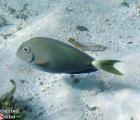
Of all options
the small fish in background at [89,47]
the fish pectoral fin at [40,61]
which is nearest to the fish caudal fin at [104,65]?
the fish pectoral fin at [40,61]

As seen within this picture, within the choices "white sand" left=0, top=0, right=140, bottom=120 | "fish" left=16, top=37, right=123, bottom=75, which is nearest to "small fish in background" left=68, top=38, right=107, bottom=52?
"white sand" left=0, top=0, right=140, bottom=120

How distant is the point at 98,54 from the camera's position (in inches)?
169

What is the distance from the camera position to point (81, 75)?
3957mm

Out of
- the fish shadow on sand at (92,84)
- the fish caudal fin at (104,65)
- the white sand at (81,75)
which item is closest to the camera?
the fish caudal fin at (104,65)

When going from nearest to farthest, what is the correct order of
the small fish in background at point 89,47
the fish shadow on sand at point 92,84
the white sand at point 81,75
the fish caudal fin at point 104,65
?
the fish caudal fin at point 104,65 → the white sand at point 81,75 → the fish shadow on sand at point 92,84 → the small fish in background at point 89,47

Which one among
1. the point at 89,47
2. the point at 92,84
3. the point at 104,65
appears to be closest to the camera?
the point at 104,65

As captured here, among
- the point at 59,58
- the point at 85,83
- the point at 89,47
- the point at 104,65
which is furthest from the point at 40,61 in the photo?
the point at 89,47

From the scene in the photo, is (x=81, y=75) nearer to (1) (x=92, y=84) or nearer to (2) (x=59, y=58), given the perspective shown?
(1) (x=92, y=84)

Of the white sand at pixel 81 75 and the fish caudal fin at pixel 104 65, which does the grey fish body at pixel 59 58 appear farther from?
the white sand at pixel 81 75

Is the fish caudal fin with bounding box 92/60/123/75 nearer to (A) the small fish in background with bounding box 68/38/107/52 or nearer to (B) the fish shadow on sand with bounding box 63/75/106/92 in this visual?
(B) the fish shadow on sand with bounding box 63/75/106/92

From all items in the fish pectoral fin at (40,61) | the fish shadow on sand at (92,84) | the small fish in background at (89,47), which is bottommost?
the fish shadow on sand at (92,84)

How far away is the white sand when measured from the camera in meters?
3.47

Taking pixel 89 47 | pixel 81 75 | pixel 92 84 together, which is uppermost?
pixel 89 47

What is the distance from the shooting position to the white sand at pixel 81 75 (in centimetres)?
347
